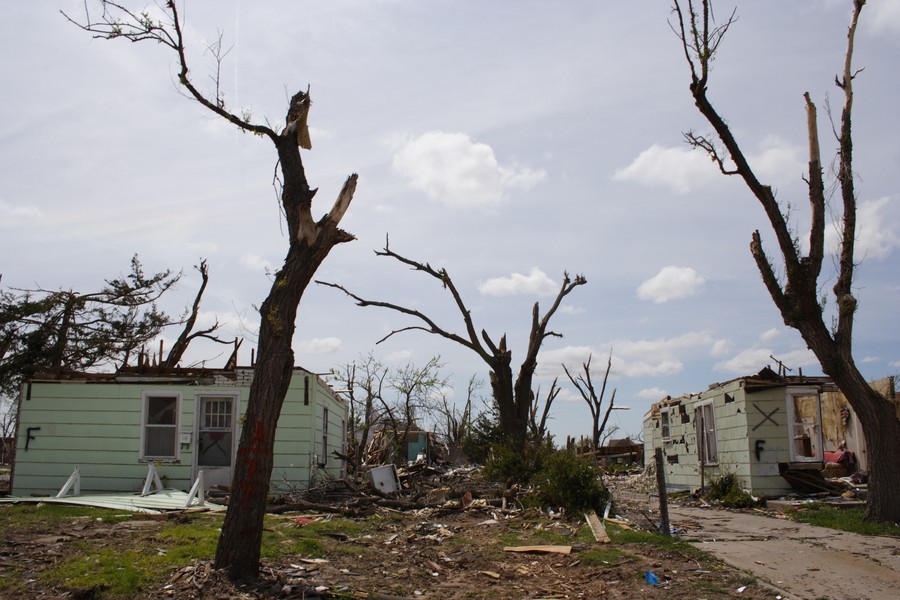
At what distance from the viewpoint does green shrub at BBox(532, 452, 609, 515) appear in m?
12.3

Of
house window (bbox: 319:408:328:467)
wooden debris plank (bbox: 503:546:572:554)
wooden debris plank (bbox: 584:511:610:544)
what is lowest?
wooden debris plank (bbox: 503:546:572:554)

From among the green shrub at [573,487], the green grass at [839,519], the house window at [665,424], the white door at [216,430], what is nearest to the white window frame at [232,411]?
the white door at [216,430]

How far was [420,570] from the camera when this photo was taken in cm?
826

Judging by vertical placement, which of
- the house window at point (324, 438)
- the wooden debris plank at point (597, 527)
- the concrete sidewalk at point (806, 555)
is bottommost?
the concrete sidewalk at point (806, 555)

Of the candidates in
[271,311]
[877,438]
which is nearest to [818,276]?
[877,438]

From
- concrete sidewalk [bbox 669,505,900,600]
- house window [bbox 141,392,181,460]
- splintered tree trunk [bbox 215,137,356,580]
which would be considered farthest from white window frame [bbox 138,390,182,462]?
concrete sidewalk [bbox 669,505,900,600]

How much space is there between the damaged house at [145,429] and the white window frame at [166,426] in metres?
0.02

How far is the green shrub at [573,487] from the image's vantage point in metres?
12.3

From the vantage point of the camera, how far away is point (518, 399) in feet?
61.5

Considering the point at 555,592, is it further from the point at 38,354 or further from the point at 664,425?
the point at 38,354

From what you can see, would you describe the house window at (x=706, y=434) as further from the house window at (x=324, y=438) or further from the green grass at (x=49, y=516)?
the green grass at (x=49, y=516)

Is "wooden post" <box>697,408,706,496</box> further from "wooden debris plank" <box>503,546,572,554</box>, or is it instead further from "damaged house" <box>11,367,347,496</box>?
"wooden debris plank" <box>503,546,572,554</box>

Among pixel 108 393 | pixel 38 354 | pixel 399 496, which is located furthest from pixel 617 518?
pixel 38 354

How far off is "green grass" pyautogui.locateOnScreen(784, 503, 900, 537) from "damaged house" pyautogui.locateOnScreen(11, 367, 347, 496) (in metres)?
9.32
